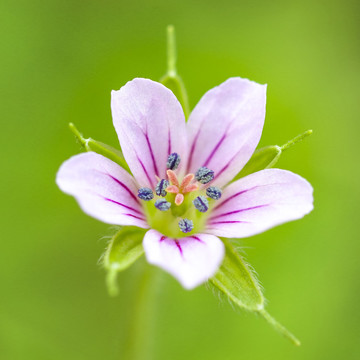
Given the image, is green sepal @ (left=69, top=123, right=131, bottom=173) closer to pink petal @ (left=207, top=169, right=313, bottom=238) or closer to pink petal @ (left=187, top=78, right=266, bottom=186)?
pink petal @ (left=187, top=78, right=266, bottom=186)

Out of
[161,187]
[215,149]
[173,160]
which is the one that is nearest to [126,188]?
[161,187]

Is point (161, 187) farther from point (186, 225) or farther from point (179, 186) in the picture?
point (186, 225)

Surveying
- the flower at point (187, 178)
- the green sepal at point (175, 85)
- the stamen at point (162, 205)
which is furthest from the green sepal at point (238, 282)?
the green sepal at point (175, 85)

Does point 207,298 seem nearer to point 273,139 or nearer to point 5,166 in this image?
point 273,139

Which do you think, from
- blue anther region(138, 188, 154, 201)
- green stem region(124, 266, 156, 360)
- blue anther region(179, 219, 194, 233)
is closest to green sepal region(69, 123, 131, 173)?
blue anther region(138, 188, 154, 201)

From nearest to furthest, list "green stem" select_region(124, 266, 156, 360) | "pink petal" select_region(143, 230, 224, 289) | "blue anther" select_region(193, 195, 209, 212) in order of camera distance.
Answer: "pink petal" select_region(143, 230, 224, 289) → "blue anther" select_region(193, 195, 209, 212) → "green stem" select_region(124, 266, 156, 360)

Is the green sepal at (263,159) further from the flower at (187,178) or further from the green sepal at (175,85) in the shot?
the green sepal at (175,85)
